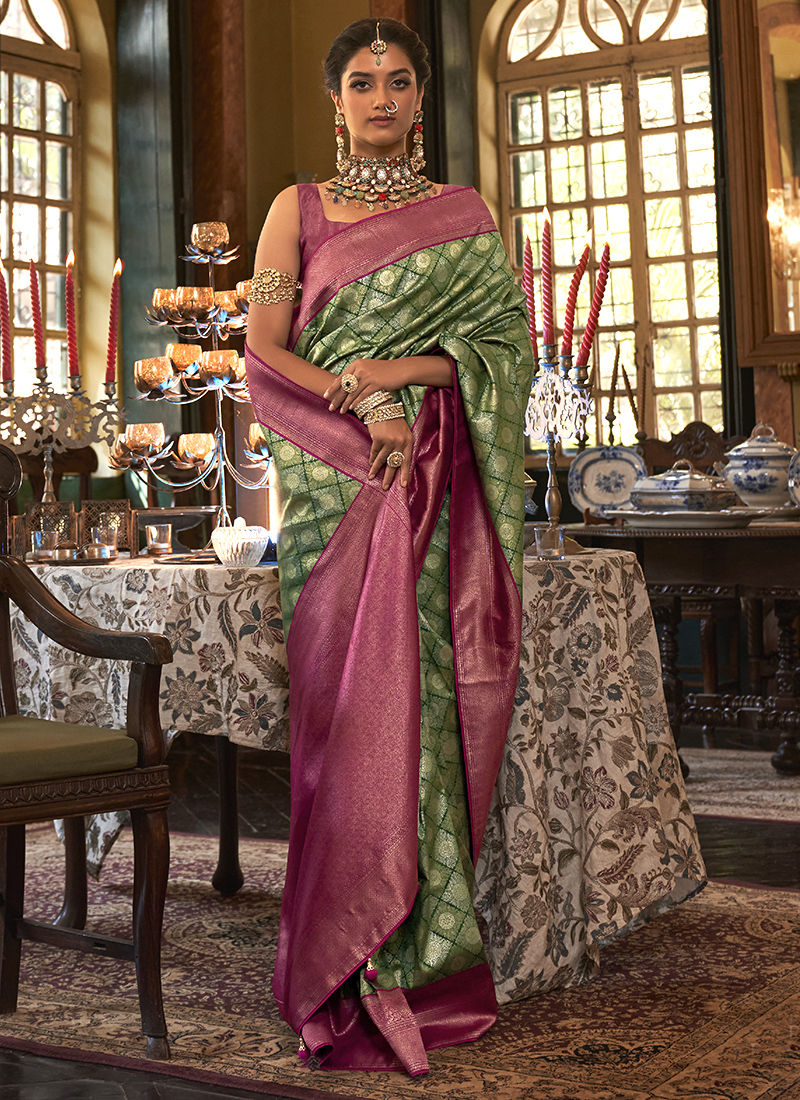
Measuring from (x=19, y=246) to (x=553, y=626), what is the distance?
5240mm

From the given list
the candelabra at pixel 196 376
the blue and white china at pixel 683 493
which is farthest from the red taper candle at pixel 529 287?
the blue and white china at pixel 683 493

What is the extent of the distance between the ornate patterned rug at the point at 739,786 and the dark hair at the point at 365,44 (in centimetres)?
254

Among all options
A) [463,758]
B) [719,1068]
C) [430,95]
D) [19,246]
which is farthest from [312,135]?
[719,1068]

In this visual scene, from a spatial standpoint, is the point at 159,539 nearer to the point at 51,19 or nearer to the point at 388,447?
the point at 388,447

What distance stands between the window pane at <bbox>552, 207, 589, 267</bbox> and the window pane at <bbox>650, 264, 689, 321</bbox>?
458mm

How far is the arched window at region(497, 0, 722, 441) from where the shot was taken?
7086mm

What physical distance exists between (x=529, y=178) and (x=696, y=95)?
0.99 m

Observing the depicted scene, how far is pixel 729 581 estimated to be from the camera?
4.23 meters

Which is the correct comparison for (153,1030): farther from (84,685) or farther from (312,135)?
(312,135)

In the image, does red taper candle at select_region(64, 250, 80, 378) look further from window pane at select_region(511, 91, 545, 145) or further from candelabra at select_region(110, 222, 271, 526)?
window pane at select_region(511, 91, 545, 145)

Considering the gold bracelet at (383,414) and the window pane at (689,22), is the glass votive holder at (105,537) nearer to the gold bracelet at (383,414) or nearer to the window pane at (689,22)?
the gold bracelet at (383,414)

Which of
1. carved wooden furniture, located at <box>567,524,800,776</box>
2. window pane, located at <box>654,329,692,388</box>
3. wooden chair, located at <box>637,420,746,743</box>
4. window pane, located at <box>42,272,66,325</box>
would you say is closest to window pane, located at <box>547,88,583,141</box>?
window pane, located at <box>654,329,692,388</box>

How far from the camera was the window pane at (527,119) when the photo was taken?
24.5ft

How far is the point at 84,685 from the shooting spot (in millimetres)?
2707
